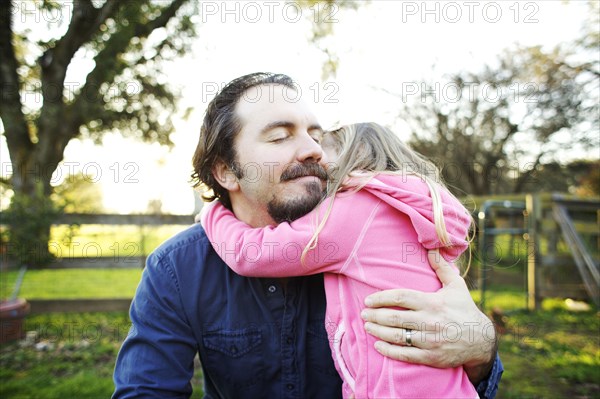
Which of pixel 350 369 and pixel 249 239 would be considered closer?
pixel 350 369

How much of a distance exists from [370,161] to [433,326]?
81 cm

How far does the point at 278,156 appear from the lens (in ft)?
6.34

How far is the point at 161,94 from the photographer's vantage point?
11109 millimetres

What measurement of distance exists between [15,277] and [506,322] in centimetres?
637

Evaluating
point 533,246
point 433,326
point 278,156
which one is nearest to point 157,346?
point 278,156

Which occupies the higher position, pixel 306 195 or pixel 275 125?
pixel 275 125

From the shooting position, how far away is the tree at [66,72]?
8.16 m

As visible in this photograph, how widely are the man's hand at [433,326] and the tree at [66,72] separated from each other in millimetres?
7409

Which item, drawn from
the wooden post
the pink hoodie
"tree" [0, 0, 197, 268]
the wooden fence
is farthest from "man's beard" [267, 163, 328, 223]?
"tree" [0, 0, 197, 268]

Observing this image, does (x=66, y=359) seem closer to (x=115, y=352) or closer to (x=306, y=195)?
(x=115, y=352)

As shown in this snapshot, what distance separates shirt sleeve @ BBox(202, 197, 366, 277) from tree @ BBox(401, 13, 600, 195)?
357 inches

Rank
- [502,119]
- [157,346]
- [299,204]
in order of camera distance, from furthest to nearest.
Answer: [502,119] → [299,204] → [157,346]

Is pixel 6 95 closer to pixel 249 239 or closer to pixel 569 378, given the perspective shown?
pixel 249 239

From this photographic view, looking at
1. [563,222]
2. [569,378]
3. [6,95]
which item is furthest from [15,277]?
[563,222]
